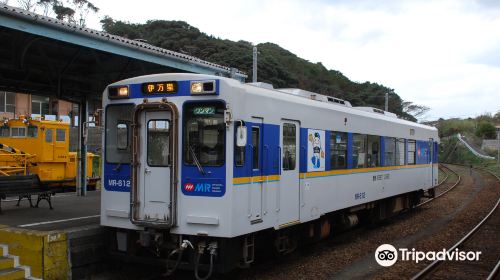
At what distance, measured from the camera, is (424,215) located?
1549cm

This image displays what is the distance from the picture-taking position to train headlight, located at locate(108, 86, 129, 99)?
741 cm

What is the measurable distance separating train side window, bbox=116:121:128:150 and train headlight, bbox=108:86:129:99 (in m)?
0.42

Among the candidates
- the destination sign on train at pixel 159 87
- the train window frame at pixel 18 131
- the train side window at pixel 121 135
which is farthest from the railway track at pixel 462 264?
the train window frame at pixel 18 131

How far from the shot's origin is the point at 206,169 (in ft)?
22.0

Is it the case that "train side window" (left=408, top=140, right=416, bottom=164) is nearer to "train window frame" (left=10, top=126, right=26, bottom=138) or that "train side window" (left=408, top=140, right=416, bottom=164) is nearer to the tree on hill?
"train window frame" (left=10, top=126, right=26, bottom=138)

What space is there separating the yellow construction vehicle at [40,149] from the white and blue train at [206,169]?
35.2 ft

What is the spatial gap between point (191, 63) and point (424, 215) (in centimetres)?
883

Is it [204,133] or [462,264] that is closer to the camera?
[204,133]

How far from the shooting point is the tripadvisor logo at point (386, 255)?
9.08 m

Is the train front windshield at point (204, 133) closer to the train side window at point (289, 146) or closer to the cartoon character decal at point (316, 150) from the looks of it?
the train side window at point (289, 146)

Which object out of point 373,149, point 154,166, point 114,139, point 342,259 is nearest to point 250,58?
point 373,149

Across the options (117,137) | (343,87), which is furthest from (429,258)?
(343,87)

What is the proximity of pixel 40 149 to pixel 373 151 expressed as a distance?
38.8ft

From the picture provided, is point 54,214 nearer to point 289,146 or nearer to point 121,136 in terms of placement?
point 121,136
